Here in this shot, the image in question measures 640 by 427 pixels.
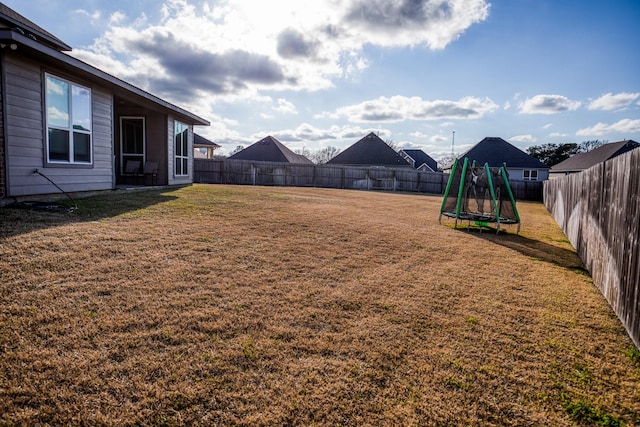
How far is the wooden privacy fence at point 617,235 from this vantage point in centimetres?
316

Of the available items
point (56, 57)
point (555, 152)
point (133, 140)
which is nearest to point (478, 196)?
point (56, 57)

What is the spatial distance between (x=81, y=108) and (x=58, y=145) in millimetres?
1156

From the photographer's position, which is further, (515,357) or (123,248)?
(123,248)

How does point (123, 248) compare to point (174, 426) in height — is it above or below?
above

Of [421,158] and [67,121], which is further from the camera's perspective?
[421,158]

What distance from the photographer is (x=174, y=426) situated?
6.03ft

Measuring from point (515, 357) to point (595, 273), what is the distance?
314 cm

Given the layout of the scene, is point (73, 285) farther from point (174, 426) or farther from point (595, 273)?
point (595, 273)

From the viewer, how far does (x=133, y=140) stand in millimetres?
12320

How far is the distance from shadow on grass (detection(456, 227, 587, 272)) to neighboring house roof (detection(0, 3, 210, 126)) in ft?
30.4

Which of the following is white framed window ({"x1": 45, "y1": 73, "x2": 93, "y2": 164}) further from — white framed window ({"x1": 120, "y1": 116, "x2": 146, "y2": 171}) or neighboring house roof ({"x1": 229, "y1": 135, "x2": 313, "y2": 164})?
neighboring house roof ({"x1": 229, "y1": 135, "x2": 313, "y2": 164})

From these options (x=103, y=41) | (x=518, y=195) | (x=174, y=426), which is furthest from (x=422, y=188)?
(x=174, y=426)

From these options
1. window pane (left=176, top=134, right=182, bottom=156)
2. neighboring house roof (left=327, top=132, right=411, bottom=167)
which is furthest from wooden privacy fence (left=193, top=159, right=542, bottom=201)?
window pane (left=176, top=134, right=182, bottom=156)

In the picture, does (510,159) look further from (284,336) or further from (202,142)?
(284,336)
